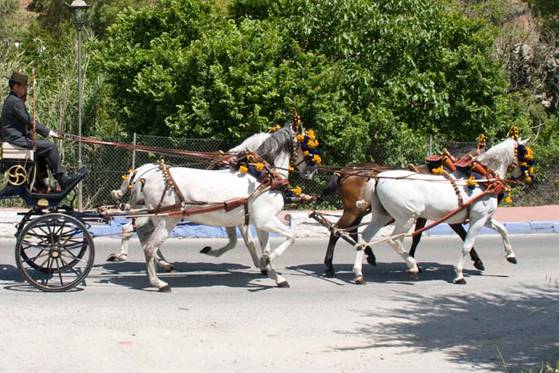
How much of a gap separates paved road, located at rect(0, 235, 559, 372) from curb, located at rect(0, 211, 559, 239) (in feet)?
7.44

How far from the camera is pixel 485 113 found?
877 inches

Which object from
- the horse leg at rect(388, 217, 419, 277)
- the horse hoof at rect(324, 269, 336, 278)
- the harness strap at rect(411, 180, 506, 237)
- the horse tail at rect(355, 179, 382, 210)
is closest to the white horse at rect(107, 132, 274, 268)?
the horse hoof at rect(324, 269, 336, 278)

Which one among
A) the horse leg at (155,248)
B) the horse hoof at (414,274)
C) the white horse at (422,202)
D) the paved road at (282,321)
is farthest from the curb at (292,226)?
the horse leg at (155,248)

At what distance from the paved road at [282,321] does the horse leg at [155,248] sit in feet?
0.65

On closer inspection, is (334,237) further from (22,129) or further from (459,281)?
(22,129)

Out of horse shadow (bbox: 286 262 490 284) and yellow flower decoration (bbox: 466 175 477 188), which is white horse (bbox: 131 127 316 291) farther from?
yellow flower decoration (bbox: 466 175 477 188)

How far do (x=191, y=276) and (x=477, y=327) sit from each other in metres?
4.36

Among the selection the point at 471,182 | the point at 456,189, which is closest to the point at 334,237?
the point at 456,189

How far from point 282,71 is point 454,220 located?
8.10 metres

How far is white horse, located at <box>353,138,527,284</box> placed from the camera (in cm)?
1279

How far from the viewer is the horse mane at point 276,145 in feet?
41.0

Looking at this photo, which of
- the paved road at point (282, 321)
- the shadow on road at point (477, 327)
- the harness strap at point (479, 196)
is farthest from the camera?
the harness strap at point (479, 196)

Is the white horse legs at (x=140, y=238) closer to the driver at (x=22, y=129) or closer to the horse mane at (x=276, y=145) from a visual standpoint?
the driver at (x=22, y=129)

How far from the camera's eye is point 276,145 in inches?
494
